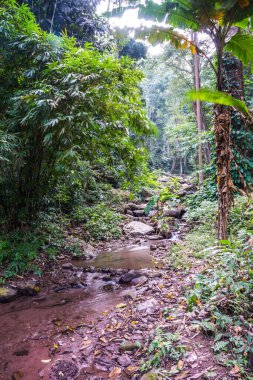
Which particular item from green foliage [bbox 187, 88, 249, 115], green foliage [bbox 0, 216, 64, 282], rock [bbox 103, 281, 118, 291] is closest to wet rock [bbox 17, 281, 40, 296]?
green foliage [bbox 0, 216, 64, 282]

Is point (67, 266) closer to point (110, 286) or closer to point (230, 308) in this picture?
point (110, 286)

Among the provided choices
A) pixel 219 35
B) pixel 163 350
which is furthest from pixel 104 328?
pixel 219 35

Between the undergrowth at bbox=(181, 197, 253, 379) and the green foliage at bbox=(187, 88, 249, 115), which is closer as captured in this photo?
the undergrowth at bbox=(181, 197, 253, 379)

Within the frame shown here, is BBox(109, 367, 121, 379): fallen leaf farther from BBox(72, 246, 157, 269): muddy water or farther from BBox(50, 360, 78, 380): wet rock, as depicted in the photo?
BBox(72, 246, 157, 269): muddy water

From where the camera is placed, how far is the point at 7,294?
4.70 m

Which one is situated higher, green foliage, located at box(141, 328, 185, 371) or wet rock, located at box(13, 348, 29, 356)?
green foliage, located at box(141, 328, 185, 371)

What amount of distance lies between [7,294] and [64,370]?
247 centimetres

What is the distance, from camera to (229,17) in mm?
3758

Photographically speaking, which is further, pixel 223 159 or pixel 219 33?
pixel 223 159

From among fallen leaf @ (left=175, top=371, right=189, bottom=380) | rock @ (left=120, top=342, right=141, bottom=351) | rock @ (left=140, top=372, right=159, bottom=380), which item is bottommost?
rock @ (left=120, top=342, right=141, bottom=351)

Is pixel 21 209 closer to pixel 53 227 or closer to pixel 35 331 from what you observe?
pixel 53 227

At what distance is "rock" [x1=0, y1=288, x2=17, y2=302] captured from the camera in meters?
4.62

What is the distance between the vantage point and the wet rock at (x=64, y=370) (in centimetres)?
266

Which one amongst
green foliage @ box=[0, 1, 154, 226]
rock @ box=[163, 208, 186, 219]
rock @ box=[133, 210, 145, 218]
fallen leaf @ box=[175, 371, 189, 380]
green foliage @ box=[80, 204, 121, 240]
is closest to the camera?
fallen leaf @ box=[175, 371, 189, 380]
